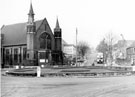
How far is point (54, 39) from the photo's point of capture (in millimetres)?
83375

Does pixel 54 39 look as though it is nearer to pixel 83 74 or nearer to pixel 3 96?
pixel 83 74

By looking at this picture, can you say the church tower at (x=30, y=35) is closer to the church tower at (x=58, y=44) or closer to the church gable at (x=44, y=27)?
the church gable at (x=44, y=27)

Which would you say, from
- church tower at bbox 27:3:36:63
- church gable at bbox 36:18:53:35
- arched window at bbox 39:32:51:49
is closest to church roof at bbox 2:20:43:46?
church gable at bbox 36:18:53:35

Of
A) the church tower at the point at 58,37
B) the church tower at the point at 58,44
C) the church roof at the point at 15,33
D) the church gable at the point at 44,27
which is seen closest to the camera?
the church gable at the point at 44,27

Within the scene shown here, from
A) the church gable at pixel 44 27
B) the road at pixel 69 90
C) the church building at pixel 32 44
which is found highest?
the church gable at pixel 44 27

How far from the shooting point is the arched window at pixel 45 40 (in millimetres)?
77562

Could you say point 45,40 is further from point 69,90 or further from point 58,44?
point 69,90

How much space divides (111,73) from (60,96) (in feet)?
66.7

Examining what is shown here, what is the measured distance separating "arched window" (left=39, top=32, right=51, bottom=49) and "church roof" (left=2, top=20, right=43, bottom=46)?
3.97m

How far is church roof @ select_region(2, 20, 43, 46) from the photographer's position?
271 feet

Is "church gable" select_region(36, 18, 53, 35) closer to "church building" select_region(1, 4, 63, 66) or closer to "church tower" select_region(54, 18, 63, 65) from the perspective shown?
"church building" select_region(1, 4, 63, 66)

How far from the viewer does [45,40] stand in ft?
259

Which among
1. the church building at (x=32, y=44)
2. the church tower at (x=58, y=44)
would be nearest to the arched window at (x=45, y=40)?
the church building at (x=32, y=44)

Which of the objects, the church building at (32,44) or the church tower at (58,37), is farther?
the church tower at (58,37)
